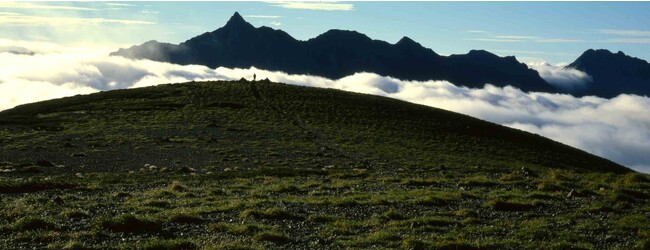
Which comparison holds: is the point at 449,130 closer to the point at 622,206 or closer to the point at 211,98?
the point at 211,98

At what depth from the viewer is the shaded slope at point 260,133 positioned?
53.9 m

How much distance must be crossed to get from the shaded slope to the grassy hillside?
1.21ft

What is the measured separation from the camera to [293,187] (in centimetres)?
3241

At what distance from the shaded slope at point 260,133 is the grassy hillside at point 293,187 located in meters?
0.37

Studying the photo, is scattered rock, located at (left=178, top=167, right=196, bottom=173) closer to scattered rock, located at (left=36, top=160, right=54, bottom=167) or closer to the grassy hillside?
the grassy hillside

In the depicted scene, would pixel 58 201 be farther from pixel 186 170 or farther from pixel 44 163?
pixel 44 163

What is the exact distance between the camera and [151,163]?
47.9 metres

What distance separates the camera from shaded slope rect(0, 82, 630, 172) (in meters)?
53.9

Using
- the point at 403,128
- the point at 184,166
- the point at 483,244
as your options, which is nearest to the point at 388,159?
the point at 184,166

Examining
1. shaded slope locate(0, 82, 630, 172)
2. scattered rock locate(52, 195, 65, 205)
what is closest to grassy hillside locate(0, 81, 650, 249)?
scattered rock locate(52, 195, 65, 205)

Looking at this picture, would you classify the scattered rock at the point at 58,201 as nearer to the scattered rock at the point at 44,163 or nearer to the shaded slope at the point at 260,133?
the shaded slope at the point at 260,133

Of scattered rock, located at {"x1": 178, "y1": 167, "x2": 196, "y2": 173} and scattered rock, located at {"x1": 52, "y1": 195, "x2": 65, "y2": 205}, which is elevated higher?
scattered rock, located at {"x1": 52, "y1": 195, "x2": 65, "y2": 205}

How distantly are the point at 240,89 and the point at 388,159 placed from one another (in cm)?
6694

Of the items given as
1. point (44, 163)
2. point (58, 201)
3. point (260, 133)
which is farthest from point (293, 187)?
point (260, 133)
